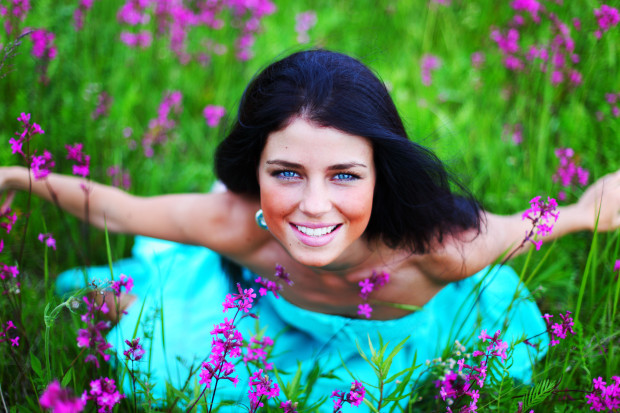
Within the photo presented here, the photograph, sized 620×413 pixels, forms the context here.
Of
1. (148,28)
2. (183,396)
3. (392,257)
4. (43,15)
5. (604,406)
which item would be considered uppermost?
(148,28)

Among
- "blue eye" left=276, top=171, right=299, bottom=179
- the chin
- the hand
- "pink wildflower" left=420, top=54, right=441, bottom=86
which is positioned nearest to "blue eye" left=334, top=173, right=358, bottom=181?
"blue eye" left=276, top=171, right=299, bottom=179

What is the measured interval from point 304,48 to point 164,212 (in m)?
1.03

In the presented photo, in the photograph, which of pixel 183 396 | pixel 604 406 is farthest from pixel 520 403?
pixel 183 396

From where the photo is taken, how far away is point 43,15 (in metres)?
3.11

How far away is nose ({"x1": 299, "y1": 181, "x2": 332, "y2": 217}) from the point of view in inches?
65.0

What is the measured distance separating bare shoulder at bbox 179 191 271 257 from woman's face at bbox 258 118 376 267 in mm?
362

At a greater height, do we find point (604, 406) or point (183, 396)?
point (604, 406)

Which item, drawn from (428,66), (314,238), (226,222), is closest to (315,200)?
(314,238)

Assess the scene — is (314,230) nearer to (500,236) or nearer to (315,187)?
(315,187)

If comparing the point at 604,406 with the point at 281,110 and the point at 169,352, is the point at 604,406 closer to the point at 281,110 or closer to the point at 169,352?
the point at 281,110

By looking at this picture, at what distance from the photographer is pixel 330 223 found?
1738 mm

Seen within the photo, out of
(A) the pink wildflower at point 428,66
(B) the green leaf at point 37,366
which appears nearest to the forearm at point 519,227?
(B) the green leaf at point 37,366

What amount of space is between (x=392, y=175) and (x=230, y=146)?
2.00ft

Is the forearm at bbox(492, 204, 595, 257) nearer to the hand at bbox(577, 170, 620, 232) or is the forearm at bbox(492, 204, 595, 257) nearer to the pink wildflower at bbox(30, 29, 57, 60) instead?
the hand at bbox(577, 170, 620, 232)
